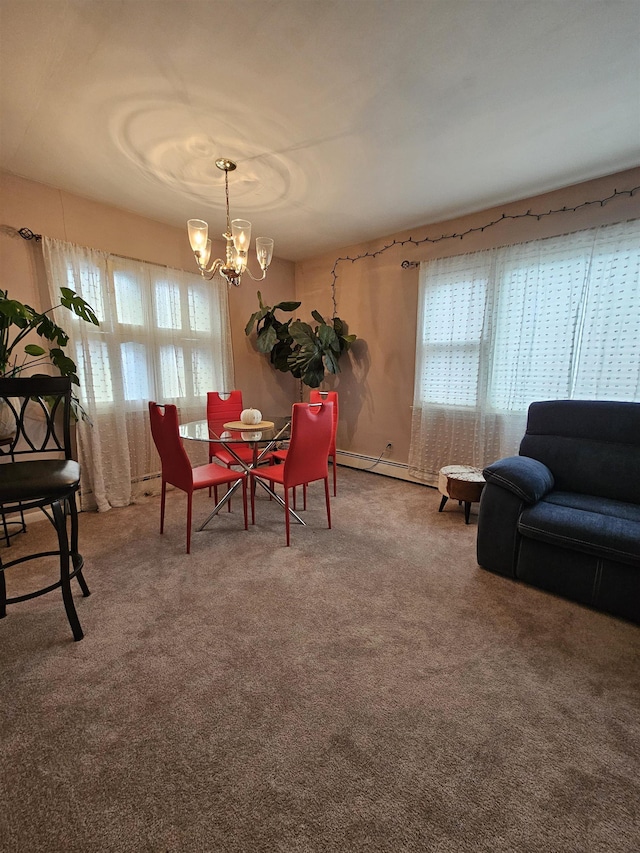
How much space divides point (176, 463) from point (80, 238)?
2.22 m

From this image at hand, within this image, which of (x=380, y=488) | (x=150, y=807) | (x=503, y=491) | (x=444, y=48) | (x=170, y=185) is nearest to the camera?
(x=150, y=807)

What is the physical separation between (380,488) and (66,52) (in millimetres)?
3665

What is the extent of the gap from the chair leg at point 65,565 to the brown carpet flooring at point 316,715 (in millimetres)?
83

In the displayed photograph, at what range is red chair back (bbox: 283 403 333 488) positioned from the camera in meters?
2.31

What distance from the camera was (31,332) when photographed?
9.22ft

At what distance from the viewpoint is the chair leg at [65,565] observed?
4.90 ft

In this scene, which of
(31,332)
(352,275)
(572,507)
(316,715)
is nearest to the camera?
(316,715)

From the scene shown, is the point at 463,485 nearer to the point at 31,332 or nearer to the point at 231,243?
the point at 231,243

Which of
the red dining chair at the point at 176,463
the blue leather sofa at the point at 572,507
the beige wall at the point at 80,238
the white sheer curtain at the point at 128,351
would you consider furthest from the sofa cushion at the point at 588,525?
the beige wall at the point at 80,238

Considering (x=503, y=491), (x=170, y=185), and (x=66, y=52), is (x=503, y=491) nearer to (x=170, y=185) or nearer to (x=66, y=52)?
(x=66, y=52)

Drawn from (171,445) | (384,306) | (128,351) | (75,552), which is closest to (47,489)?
(75,552)

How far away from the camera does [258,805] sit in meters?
1.01

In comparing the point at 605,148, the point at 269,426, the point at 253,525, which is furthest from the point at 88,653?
the point at 605,148

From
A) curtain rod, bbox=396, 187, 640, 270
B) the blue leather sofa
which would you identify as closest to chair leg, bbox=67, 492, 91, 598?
the blue leather sofa
